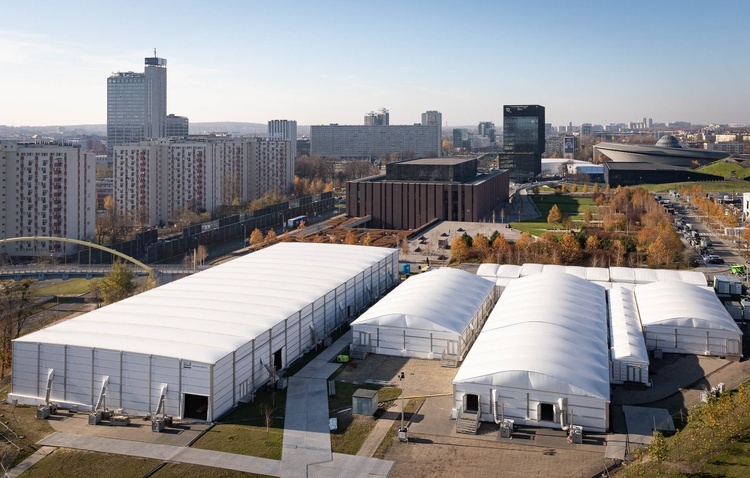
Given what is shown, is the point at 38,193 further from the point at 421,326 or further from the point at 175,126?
the point at 175,126

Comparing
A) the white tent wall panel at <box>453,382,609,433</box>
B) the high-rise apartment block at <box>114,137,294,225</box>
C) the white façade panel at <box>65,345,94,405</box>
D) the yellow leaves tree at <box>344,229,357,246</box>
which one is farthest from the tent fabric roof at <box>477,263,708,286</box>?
the high-rise apartment block at <box>114,137,294,225</box>

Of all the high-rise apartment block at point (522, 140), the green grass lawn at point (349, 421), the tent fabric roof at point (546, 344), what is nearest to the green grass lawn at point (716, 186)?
the high-rise apartment block at point (522, 140)

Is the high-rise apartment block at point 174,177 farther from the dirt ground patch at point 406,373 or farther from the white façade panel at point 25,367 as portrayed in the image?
the dirt ground patch at point 406,373

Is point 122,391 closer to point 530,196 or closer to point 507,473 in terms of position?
point 507,473

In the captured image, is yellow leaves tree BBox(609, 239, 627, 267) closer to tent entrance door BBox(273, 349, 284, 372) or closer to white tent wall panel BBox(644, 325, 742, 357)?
white tent wall panel BBox(644, 325, 742, 357)

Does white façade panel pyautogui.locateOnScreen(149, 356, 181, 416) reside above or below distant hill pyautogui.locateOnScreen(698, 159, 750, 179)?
below

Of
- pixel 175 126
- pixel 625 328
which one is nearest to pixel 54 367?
pixel 625 328
